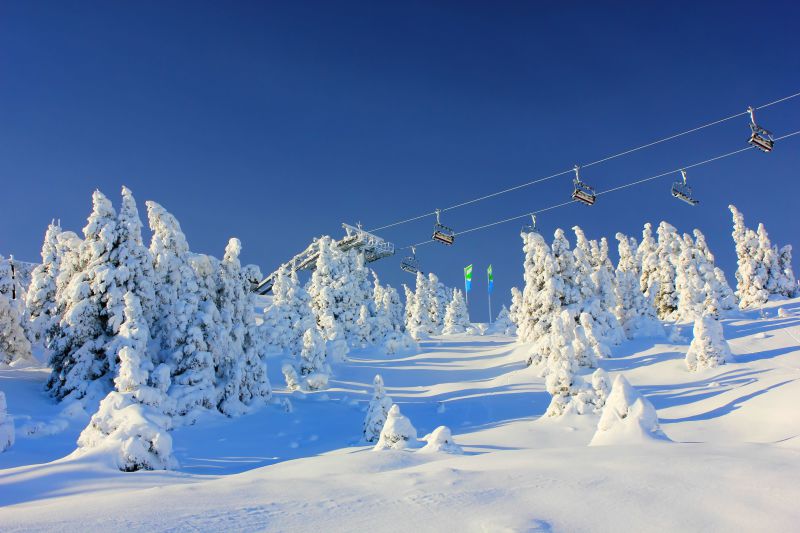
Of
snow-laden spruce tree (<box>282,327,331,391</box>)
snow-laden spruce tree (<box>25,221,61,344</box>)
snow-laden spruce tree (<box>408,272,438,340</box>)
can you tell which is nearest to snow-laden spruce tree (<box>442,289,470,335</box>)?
snow-laden spruce tree (<box>408,272,438,340</box>)

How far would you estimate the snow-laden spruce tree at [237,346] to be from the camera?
29.6 m

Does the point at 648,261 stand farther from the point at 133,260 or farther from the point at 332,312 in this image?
the point at 133,260

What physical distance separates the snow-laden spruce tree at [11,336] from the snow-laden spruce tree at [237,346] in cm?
1323

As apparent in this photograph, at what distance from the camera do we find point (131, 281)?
2769 cm

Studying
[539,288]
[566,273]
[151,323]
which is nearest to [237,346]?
[151,323]

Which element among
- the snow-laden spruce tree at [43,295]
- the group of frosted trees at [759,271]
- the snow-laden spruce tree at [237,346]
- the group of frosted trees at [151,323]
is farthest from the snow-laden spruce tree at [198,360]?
the group of frosted trees at [759,271]

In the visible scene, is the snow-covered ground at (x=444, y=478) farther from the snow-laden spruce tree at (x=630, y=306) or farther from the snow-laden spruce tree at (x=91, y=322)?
the snow-laden spruce tree at (x=630, y=306)

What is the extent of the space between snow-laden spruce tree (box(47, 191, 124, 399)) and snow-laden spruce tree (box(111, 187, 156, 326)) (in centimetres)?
33

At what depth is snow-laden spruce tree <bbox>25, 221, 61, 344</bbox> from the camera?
3119 centimetres

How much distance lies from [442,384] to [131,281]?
22737 mm

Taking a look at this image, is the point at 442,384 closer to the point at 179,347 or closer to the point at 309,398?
the point at 309,398

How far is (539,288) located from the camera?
148ft

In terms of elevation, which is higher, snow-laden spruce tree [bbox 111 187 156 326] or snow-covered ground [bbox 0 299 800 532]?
snow-laden spruce tree [bbox 111 187 156 326]

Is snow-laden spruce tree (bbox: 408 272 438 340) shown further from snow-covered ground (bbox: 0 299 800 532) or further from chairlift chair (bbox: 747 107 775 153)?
chairlift chair (bbox: 747 107 775 153)
